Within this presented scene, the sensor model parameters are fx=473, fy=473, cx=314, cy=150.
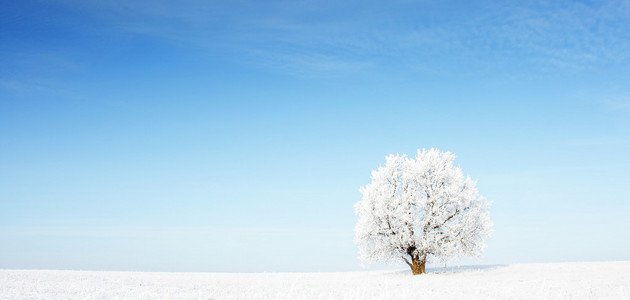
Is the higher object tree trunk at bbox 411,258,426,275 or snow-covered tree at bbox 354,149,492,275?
snow-covered tree at bbox 354,149,492,275

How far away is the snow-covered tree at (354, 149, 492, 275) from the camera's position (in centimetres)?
3928

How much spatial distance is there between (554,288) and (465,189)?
1514 centimetres

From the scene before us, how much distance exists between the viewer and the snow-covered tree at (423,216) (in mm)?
39281

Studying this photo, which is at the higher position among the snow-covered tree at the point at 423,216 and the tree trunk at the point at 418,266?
the snow-covered tree at the point at 423,216

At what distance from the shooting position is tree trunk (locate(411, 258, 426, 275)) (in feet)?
134

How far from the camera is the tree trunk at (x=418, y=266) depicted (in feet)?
134

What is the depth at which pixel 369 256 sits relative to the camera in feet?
132

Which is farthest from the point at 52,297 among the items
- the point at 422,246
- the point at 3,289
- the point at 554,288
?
the point at 422,246

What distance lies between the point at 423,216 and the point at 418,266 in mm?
4479

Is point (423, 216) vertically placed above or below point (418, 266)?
above

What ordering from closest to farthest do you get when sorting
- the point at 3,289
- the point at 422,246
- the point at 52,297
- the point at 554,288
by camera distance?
the point at 52,297 < the point at 3,289 < the point at 554,288 < the point at 422,246

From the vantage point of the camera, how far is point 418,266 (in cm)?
4106

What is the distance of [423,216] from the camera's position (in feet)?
133

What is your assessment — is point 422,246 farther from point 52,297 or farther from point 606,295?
point 52,297
